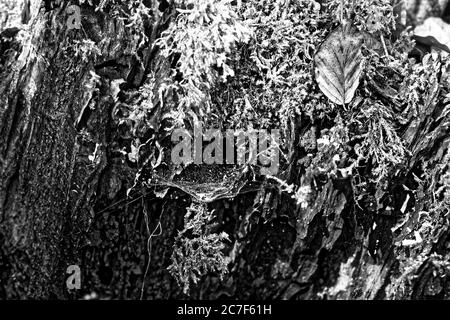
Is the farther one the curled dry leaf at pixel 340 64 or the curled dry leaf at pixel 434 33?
the curled dry leaf at pixel 434 33

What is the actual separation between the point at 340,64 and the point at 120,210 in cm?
78

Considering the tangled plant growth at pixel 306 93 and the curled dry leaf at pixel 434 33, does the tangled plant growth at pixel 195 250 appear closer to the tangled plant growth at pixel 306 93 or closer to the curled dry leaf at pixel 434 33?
the tangled plant growth at pixel 306 93

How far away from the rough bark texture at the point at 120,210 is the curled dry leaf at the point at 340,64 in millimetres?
120

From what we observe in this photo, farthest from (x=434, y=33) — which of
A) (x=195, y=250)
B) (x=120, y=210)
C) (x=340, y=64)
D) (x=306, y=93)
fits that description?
(x=120, y=210)

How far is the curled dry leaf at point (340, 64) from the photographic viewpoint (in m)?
1.39

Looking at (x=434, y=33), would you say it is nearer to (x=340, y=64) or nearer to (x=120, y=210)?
(x=340, y=64)

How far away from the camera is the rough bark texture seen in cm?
136

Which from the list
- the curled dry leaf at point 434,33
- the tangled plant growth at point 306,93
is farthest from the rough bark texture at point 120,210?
the curled dry leaf at point 434,33

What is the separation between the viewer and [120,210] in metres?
1.42

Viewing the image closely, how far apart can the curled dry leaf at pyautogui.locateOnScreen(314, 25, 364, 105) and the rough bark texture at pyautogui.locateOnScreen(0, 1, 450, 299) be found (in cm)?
12

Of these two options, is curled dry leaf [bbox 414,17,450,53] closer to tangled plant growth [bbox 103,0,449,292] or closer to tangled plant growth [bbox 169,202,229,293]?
tangled plant growth [bbox 103,0,449,292]

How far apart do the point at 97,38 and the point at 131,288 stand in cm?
75

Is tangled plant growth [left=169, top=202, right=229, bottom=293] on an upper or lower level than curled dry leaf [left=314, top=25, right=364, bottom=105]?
lower

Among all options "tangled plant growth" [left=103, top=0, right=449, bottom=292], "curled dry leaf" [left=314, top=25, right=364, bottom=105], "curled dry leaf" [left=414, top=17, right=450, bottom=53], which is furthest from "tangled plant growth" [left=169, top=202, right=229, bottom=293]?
"curled dry leaf" [left=414, top=17, right=450, bottom=53]
